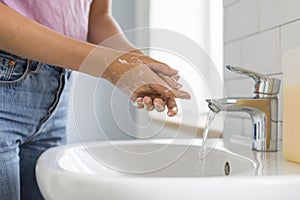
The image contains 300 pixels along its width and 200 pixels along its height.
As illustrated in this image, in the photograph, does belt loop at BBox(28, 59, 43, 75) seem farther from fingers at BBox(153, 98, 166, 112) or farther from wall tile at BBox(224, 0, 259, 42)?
wall tile at BBox(224, 0, 259, 42)

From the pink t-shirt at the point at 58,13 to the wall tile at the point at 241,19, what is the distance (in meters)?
0.33

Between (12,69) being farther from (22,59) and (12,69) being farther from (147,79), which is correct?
(147,79)

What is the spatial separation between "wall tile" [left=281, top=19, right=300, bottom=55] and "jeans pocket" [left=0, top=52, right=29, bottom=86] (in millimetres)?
451

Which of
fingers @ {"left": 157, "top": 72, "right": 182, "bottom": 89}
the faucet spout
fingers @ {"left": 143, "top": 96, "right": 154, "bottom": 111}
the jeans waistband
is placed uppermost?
the jeans waistband

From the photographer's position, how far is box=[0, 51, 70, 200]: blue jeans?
2.30ft

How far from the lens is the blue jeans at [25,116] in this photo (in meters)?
0.70

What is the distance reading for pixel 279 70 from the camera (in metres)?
0.78

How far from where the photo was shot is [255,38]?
2.85 ft

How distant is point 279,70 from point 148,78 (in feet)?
1.03

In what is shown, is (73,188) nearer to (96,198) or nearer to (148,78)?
(96,198)

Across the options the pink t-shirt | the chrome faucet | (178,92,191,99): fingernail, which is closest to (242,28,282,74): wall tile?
the chrome faucet

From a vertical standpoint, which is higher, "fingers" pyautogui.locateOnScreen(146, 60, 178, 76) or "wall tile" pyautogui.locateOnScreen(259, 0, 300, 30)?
"wall tile" pyautogui.locateOnScreen(259, 0, 300, 30)

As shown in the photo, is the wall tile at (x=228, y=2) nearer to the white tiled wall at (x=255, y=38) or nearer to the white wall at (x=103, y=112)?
the white tiled wall at (x=255, y=38)

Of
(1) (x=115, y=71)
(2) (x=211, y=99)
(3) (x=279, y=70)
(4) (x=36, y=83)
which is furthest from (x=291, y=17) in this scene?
(4) (x=36, y=83)
